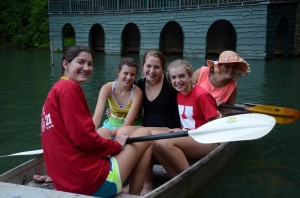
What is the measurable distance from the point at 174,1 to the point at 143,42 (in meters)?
3.09

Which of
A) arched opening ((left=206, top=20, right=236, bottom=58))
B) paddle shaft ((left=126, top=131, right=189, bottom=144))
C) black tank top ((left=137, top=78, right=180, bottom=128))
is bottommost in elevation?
paddle shaft ((left=126, top=131, right=189, bottom=144))

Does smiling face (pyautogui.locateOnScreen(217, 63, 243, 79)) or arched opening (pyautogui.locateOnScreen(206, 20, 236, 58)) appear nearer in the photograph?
smiling face (pyautogui.locateOnScreen(217, 63, 243, 79))

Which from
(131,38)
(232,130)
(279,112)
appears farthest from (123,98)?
(131,38)

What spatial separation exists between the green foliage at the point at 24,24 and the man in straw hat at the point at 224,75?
90.5 feet

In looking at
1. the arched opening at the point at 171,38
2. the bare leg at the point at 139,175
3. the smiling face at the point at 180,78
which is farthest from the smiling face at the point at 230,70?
the arched opening at the point at 171,38

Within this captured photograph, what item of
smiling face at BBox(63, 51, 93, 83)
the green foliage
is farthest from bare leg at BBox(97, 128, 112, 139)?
the green foliage

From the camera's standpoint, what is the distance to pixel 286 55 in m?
20.4

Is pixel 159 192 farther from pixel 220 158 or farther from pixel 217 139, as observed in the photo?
pixel 220 158

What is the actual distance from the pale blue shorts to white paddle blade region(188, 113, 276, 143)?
983 mm

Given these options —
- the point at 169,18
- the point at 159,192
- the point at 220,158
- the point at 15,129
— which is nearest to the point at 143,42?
the point at 169,18

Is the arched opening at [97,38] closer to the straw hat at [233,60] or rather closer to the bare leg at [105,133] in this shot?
the straw hat at [233,60]

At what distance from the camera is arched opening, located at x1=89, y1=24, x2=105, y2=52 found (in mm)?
28578

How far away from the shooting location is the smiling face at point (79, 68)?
10.5 feet

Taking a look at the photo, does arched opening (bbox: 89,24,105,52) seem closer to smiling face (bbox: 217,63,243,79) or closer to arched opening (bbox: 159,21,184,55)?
arched opening (bbox: 159,21,184,55)
